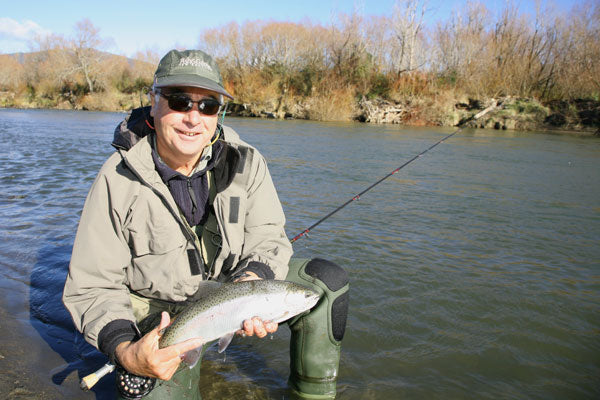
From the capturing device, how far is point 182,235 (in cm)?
254

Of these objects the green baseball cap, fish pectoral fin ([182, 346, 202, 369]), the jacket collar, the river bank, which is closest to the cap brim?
the green baseball cap

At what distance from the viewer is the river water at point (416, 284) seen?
3.05 m

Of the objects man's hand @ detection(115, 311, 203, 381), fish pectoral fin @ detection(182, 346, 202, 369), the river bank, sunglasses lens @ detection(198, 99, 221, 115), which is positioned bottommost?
fish pectoral fin @ detection(182, 346, 202, 369)

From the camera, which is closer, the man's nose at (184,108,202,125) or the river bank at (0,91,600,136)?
the man's nose at (184,108,202,125)

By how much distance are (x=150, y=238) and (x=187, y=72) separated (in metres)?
0.99

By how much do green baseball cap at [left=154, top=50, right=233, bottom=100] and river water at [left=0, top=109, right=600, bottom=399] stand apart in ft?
6.48

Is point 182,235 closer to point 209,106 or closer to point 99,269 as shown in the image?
point 99,269

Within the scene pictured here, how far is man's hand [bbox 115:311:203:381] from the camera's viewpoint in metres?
1.93

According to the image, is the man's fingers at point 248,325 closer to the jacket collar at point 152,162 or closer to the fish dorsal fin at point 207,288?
the fish dorsal fin at point 207,288

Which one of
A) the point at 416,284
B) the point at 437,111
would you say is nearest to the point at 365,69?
the point at 437,111

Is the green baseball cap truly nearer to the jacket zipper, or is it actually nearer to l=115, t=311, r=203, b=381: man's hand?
the jacket zipper

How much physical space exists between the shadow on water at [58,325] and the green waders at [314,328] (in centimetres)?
61

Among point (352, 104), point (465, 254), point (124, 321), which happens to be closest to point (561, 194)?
point (465, 254)

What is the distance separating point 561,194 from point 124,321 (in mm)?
9288
